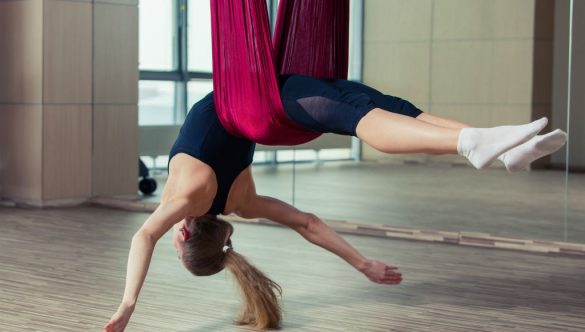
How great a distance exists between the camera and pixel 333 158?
19.9ft

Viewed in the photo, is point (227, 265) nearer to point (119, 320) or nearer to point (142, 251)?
point (142, 251)

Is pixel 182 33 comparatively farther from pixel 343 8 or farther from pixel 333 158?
pixel 343 8

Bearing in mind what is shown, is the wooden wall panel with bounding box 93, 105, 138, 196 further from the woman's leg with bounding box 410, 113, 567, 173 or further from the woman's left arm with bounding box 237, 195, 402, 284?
the woman's leg with bounding box 410, 113, 567, 173

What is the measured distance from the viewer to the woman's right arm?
328 centimetres

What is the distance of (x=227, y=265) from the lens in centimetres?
369

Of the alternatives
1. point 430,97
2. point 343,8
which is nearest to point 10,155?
point 430,97

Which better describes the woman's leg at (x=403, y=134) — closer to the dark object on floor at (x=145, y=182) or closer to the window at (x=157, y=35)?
the window at (x=157, y=35)

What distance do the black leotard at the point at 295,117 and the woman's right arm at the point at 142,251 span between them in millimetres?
238

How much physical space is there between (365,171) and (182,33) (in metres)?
2.12

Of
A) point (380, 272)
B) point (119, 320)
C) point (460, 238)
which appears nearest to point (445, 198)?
point (460, 238)

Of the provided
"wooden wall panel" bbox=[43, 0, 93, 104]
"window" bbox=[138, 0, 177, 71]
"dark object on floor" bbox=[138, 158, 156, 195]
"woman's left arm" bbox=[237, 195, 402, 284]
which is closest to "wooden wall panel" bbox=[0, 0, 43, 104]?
"wooden wall panel" bbox=[43, 0, 93, 104]

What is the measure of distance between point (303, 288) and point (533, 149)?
186cm

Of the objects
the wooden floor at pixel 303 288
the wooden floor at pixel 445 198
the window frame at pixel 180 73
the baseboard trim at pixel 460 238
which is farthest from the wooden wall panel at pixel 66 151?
the wooden floor at pixel 445 198

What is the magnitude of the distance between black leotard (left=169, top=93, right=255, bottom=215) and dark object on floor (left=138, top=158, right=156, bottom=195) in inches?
150
